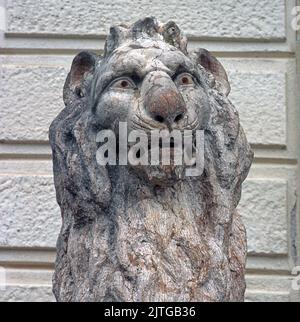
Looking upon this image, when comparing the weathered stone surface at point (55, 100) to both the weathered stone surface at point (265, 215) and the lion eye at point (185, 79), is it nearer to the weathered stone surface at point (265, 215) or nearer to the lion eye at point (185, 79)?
the weathered stone surface at point (265, 215)

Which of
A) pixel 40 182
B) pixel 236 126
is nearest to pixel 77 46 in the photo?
pixel 40 182

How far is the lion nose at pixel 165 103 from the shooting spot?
1981 millimetres

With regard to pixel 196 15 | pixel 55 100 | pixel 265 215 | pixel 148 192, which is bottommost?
pixel 265 215

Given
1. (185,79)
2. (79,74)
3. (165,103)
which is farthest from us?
(79,74)

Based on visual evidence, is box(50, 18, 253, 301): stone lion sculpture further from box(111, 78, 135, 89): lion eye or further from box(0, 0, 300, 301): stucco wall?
box(0, 0, 300, 301): stucco wall

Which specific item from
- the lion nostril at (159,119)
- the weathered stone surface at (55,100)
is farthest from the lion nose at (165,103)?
the weathered stone surface at (55,100)

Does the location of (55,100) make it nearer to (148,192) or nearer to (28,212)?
(28,212)

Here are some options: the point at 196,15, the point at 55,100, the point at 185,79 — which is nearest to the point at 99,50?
the point at 55,100

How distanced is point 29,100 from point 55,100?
0.10 m

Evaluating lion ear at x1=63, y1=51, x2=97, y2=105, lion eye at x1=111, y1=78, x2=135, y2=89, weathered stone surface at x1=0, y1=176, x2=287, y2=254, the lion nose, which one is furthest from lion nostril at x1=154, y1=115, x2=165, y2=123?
weathered stone surface at x1=0, y1=176, x2=287, y2=254

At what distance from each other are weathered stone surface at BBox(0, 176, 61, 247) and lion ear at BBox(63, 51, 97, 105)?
1052 mm

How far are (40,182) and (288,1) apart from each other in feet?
3.76

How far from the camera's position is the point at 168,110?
1.98 metres

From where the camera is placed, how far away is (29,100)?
3.33m
